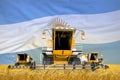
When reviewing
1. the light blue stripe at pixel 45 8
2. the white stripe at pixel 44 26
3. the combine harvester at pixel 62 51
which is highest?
the light blue stripe at pixel 45 8

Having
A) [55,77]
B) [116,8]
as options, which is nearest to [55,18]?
[116,8]

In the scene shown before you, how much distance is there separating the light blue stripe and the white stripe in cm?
17

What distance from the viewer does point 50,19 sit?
1240cm

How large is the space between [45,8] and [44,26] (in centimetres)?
67

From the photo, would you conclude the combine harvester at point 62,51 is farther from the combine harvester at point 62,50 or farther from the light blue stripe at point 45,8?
the light blue stripe at point 45,8

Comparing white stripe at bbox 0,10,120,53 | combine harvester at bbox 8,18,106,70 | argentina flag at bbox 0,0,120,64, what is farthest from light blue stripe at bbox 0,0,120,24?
combine harvester at bbox 8,18,106,70

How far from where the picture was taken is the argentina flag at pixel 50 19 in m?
12.1

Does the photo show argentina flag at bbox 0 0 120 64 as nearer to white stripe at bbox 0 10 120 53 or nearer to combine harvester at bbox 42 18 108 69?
white stripe at bbox 0 10 120 53

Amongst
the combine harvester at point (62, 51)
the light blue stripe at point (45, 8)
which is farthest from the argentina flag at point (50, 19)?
the combine harvester at point (62, 51)

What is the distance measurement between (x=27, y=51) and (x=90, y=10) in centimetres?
260

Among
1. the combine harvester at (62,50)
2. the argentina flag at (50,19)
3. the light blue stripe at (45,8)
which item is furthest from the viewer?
the light blue stripe at (45,8)

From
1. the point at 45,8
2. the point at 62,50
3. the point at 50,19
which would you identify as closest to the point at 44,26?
the point at 50,19

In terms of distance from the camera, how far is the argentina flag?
12070 millimetres

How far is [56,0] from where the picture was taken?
12898 millimetres
